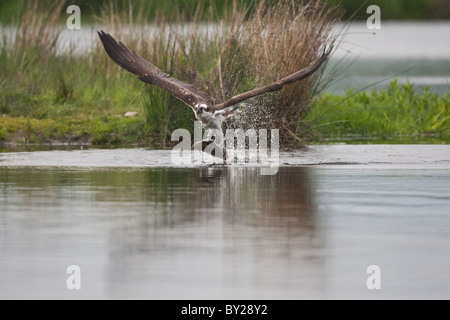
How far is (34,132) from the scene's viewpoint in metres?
18.4

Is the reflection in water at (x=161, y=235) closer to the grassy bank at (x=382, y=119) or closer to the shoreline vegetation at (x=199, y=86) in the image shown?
the shoreline vegetation at (x=199, y=86)

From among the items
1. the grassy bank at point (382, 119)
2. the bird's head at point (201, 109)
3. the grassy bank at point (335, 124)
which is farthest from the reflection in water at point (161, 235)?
the grassy bank at point (382, 119)

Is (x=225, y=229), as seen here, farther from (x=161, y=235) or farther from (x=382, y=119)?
(x=382, y=119)

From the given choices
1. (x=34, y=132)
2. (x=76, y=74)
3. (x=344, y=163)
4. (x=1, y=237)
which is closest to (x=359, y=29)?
(x=76, y=74)

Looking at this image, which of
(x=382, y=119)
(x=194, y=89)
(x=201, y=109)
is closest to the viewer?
(x=201, y=109)

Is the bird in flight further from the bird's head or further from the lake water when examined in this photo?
the lake water

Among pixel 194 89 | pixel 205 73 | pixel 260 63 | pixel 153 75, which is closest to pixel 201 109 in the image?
pixel 194 89

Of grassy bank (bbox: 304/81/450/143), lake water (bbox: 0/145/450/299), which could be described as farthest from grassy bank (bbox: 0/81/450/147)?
lake water (bbox: 0/145/450/299)

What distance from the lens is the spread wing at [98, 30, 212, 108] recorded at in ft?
50.5

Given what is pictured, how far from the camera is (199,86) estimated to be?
17.6 m

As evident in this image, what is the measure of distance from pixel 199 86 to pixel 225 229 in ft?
25.7

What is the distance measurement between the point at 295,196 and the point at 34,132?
24.5 ft

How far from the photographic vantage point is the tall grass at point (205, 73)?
16.9 m
